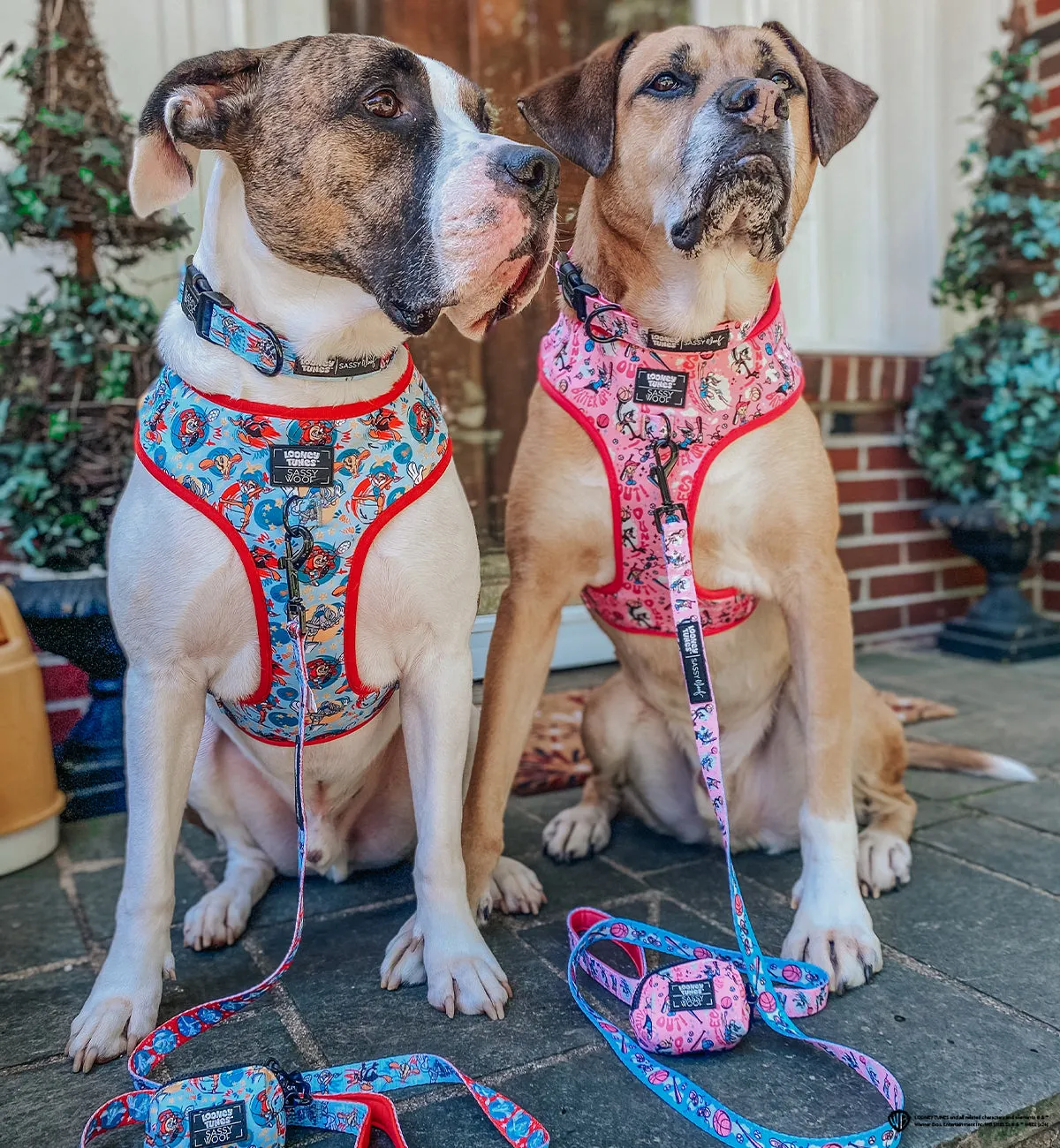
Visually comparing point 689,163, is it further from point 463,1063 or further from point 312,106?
point 463,1063

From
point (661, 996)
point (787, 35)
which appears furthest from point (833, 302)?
point (661, 996)

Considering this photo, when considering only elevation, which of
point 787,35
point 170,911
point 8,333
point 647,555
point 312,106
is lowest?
point 170,911

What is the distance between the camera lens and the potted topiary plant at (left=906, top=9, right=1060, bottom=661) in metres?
4.11

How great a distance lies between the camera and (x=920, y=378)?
181 inches

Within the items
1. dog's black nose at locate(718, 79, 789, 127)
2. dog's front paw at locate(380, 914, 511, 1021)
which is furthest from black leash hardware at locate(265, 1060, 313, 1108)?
dog's black nose at locate(718, 79, 789, 127)

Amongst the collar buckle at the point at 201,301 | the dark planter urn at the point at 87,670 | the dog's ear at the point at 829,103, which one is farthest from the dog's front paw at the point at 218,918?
the dog's ear at the point at 829,103

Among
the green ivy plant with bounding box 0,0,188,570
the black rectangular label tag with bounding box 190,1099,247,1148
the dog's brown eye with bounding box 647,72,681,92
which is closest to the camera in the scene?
the black rectangular label tag with bounding box 190,1099,247,1148

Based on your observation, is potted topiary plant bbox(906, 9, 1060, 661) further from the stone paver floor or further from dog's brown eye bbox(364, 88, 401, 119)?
dog's brown eye bbox(364, 88, 401, 119)

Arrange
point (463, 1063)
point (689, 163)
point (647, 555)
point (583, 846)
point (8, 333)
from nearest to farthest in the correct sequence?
point (463, 1063) < point (689, 163) < point (647, 555) < point (583, 846) < point (8, 333)

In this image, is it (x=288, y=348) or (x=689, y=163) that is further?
(x=689, y=163)

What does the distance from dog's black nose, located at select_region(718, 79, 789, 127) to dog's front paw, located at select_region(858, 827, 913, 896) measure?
1.46 m

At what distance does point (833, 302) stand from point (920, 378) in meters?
0.54

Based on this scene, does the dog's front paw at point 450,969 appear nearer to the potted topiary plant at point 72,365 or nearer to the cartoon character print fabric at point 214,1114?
the cartoon character print fabric at point 214,1114

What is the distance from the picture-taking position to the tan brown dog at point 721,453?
1854 mm
